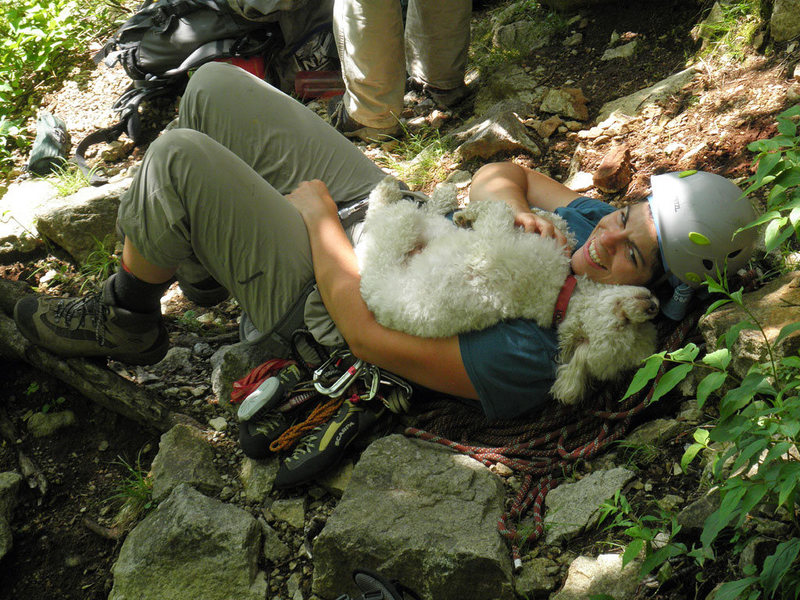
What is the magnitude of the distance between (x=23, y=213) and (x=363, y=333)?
3.08 metres

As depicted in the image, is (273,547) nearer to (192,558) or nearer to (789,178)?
(192,558)

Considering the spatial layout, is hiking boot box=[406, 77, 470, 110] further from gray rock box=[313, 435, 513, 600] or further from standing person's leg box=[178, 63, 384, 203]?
gray rock box=[313, 435, 513, 600]

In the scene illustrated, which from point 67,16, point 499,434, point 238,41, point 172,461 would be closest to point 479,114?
point 238,41

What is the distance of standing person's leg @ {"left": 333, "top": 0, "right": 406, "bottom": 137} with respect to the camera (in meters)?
4.45

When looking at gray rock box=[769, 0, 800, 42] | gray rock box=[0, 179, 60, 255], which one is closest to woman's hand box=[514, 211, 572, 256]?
gray rock box=[769, 0, 800, 42]

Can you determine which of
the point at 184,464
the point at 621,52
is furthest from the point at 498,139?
the point at 184,464

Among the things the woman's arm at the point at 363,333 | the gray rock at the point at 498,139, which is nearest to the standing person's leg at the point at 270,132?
the woman's arm at the point at 363,333

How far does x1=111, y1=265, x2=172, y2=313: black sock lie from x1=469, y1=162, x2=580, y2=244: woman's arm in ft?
4.76

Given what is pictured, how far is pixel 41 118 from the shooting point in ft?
17.6

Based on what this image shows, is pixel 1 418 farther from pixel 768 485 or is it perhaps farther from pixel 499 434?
pixel 768 485

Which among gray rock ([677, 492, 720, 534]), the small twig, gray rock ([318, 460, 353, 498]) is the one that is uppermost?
gray rock ([677, 492, 720, 534])

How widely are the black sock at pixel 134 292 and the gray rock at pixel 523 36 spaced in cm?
352

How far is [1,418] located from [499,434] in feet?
7.80

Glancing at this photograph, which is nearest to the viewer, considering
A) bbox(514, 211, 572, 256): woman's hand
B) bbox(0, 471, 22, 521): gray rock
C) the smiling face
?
the smiling face
